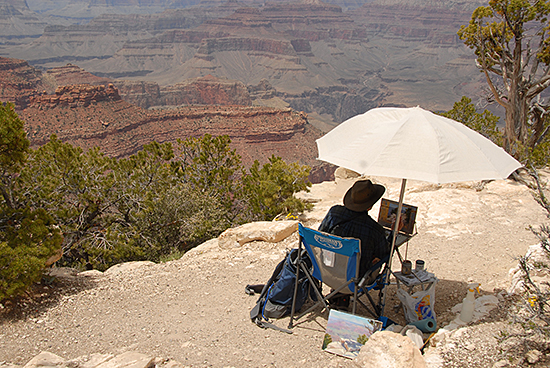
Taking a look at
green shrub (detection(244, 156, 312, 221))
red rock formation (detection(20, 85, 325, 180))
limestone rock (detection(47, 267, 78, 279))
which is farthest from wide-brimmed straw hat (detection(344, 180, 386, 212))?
red rock formation (detection(20, 85, 325, 180))

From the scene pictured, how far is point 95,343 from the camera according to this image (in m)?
Answer: 4.37

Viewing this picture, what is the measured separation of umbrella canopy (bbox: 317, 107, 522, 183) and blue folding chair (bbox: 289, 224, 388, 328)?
32.9 inches

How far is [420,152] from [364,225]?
1.07 m

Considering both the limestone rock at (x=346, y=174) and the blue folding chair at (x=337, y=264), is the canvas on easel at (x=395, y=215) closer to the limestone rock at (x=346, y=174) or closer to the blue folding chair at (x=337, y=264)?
the blue folding chair at (x=337, y=264)

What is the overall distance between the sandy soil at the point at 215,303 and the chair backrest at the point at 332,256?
0.73 m

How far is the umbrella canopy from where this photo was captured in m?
3.59

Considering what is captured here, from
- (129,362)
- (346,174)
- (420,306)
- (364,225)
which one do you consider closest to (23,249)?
A: (129,362)

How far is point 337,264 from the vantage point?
4148mm

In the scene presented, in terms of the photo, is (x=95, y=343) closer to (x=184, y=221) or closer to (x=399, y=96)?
(x=184, y=221)

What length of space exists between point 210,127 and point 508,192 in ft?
→ 185

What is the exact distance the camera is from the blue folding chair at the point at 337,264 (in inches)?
156

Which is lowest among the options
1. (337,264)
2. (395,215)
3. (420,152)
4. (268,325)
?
(268,325)

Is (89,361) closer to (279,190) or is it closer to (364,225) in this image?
(364,225)

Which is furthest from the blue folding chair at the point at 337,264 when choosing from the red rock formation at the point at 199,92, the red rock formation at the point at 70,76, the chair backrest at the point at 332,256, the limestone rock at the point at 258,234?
the red rock formation at the point at 70,76
